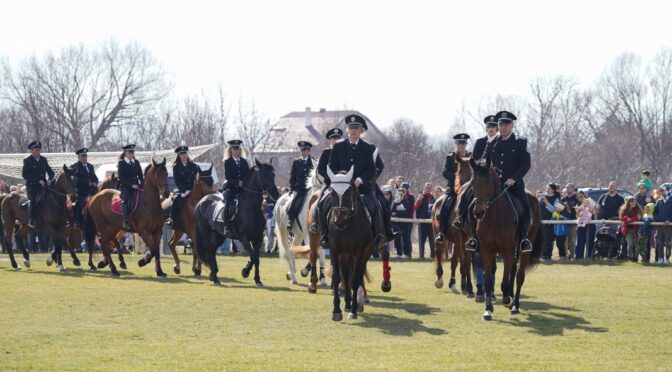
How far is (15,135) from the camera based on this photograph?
75.6 m

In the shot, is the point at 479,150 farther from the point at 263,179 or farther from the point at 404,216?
the point at 404,216

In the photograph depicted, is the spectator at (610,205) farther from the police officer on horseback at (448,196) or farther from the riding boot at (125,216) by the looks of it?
the riding boot at (125,216)

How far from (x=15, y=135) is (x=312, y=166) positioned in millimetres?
58213

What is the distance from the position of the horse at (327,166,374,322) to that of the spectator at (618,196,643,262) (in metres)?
15.5

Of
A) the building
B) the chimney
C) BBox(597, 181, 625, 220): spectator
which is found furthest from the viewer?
the chimney

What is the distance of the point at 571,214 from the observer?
31547 mm

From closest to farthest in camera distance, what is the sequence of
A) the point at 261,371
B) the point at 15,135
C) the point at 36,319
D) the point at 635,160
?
the point at 261,371 < the point at 36,319 < the point at 15,135 < the point at 635,160

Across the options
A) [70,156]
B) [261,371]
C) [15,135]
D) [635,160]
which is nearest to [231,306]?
[261,371]

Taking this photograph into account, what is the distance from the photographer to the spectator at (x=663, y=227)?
96.3 feet

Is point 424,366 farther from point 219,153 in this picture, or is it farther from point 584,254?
point 219,153

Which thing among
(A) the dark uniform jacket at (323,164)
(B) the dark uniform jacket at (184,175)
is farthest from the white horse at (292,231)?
(A) the dark uniform jacket at (323,164)

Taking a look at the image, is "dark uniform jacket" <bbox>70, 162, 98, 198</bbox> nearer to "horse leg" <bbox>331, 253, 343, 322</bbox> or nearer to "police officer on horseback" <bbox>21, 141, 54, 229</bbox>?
"police officer on horseback" <bbox>21, 141, 54, 229</bbox>

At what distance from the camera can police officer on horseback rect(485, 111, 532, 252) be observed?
52.6ft

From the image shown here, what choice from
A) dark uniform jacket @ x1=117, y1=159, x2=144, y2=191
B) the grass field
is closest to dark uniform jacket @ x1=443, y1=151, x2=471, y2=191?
the grass field
